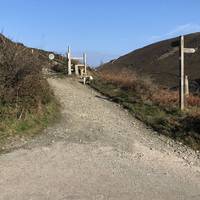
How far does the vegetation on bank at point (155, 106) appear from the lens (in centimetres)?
1455

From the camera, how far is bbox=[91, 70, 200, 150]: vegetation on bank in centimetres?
1455

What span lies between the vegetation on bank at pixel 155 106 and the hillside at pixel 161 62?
17694 mm

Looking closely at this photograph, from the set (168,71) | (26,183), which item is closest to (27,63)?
(26,183)

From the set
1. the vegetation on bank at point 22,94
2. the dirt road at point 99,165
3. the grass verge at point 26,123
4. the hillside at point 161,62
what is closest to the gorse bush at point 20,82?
the vegetation on bank at point 22,94

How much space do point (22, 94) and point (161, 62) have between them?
36.8m

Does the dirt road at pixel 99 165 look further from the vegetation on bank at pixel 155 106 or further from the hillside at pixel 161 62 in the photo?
the hillside at pixel 161 62

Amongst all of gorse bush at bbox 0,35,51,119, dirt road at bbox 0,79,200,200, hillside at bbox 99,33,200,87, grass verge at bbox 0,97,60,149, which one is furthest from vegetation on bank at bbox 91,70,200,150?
hillside at bbox 99,33,200,87

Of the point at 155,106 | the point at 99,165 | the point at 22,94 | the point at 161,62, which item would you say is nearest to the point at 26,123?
the point at 22,94

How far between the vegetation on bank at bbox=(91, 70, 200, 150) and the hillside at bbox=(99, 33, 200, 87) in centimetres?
1769

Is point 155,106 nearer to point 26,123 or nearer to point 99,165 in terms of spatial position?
point 26,123

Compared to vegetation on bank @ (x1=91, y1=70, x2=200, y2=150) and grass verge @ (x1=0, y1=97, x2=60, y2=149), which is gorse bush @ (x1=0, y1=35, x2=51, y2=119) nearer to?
grass verge @ (x1=0, y1=97, x2=60, y2=149)

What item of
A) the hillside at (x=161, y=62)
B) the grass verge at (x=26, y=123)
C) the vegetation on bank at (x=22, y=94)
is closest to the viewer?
the grass verge at (x=26, y=123)

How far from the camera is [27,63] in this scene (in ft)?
Answer: 50.9

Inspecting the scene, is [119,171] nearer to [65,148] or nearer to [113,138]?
[65,148]
